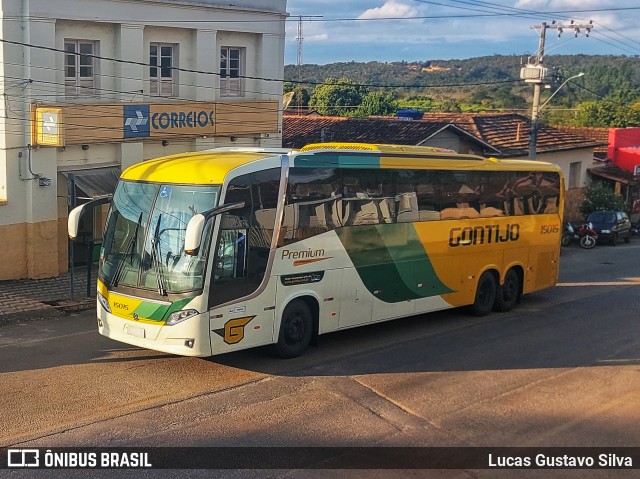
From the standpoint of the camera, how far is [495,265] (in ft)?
57.1

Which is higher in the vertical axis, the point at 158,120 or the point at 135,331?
the point at 158,120

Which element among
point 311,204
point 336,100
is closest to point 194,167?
point 311,204

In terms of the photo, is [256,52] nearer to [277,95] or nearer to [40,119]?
[277,95]

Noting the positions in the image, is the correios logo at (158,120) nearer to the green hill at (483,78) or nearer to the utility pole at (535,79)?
the utility pole at (535,79)

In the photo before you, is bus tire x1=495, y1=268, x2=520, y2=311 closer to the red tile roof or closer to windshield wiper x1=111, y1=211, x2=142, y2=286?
windshield wiper x1=111, y1=211, x2=142, y2=286

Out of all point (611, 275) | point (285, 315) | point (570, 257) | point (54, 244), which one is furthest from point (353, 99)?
point (285, 315)

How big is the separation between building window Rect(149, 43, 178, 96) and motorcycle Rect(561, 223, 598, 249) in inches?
678

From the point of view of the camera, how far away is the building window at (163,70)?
71.7 ft

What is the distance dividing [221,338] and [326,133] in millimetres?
22423

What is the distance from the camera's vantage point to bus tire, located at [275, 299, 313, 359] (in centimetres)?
1272

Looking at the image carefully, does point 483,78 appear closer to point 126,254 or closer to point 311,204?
point 311,204

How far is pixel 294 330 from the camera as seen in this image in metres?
12.9

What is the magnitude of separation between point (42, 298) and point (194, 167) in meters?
7.22

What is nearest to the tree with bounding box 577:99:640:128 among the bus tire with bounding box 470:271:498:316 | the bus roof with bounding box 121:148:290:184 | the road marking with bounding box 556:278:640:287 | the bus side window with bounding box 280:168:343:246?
the road marking with bounding box 556:278:640:287
